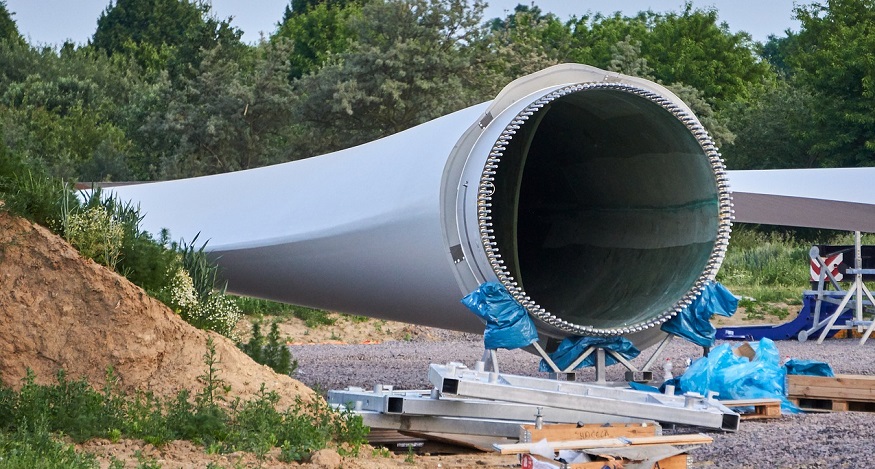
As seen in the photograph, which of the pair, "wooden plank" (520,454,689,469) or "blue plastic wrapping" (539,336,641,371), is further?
"blue plastic wrapping" (539,336,641,371)

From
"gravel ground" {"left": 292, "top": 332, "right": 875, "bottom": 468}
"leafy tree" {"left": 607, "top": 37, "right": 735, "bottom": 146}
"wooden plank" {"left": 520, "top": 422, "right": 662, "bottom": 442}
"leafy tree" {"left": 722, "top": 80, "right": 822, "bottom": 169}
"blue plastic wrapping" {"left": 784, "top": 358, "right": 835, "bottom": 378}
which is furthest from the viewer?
"leafy tree" {"left": 722, "top": 80, "right": 822, "bottom": 169}

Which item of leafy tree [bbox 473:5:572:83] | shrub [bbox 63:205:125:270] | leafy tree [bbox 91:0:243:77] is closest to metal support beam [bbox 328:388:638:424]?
shrub [bbox 63:205:125:270]

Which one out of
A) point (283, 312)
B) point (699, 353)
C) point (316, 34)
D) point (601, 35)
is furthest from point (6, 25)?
point (699, 353)

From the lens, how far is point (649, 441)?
5.80 meters

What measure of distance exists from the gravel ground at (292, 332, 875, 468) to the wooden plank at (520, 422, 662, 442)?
314mm

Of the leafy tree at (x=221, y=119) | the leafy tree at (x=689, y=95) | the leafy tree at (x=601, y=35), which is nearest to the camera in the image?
the leafy tree at (x=221, y=119)

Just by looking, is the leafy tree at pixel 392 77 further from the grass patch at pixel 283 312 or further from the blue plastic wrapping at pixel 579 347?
the blue plastic wrapping at pixel 579 347

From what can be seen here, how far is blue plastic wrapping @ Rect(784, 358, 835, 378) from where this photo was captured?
9117mm

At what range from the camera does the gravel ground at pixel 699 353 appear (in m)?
6.30

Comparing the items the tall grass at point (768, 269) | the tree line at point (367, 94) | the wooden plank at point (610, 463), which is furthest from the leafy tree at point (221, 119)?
the wooden plank at point (610, 463)

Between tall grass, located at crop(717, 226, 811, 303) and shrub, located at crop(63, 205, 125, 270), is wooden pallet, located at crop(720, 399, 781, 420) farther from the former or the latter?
tall grass, located at crop(717, 226, 811, 303)

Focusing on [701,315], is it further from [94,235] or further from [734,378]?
[94,235]

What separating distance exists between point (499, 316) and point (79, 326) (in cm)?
265

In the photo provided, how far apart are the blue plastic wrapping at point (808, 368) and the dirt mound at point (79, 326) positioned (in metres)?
4.60
